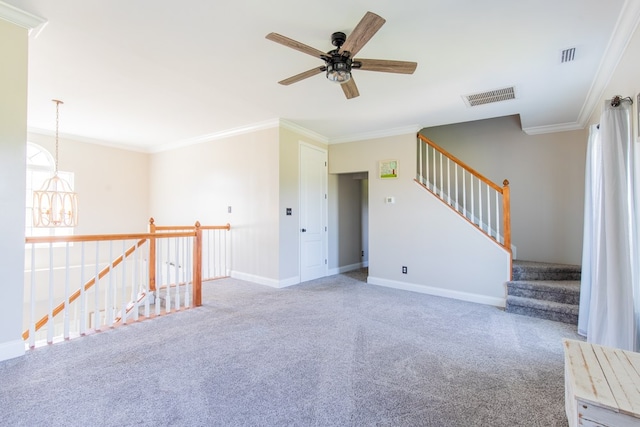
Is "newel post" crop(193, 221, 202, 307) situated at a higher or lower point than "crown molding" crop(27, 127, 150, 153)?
lower

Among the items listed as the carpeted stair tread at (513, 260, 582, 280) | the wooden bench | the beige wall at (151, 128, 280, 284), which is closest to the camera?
the wooden bench

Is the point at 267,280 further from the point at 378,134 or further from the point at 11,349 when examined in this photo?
the point at 378,134

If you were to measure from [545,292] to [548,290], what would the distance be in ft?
0.14

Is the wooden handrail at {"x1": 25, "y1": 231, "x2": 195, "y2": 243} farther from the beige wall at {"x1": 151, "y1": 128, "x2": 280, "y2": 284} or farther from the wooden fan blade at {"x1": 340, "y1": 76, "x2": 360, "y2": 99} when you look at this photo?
the wooden fan blade at {"x1": 340, "y1": 76, "x2": 360, "y2": 99}

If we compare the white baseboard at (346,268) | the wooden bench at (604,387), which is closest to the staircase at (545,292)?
the wooden bench at (604,387)

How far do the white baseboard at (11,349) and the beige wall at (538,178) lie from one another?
6.15 meters

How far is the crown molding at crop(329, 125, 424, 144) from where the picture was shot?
4.76m

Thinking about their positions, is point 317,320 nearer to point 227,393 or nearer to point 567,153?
point 227,393

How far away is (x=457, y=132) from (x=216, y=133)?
4480 mm

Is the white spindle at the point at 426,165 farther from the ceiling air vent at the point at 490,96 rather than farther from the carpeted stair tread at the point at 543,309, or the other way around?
the carpeted stair tread at the point at 543,309

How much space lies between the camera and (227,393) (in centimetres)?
191

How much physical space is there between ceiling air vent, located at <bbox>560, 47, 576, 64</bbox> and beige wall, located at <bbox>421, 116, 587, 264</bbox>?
89.7 inches

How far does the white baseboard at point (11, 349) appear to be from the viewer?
2.22 metres

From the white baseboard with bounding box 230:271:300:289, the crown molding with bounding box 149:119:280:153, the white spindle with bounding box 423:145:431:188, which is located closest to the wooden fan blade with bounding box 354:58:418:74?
the crown molding with bounding box 149:119:280:153
